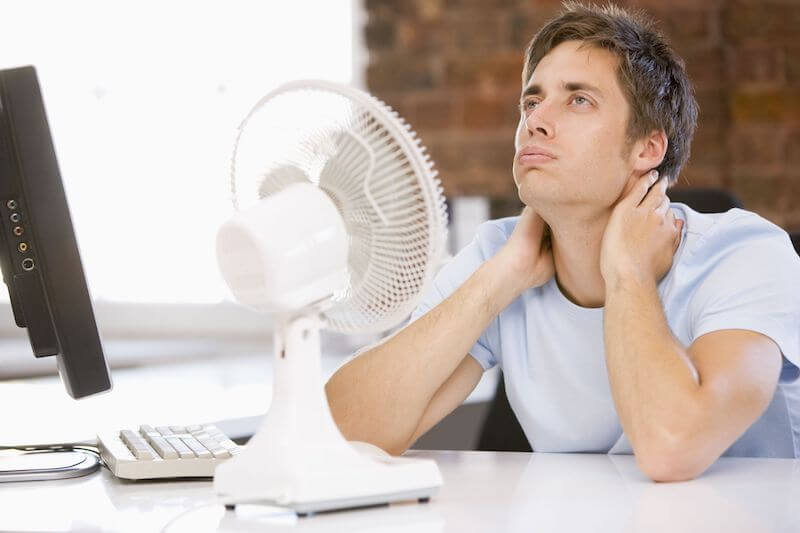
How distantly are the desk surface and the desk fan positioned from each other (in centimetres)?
3

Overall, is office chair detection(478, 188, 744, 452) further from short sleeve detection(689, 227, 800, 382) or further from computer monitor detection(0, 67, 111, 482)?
computer monitor detection(0, 67, 111, 482)

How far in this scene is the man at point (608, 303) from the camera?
57.3 inches

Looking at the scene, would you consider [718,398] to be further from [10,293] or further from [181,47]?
[181,47]

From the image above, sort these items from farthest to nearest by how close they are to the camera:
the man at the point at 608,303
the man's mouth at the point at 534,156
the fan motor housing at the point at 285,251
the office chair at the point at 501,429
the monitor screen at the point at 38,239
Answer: the office chair at the point at 501,429, the man's mouth at the point at 534,156, the man at the point at 608,303, the monitor screen at the point at 38,239, the fan motor housing at the point at 285,251

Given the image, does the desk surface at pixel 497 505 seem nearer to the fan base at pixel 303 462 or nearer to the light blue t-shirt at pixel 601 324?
the fan base at pixel 303 462

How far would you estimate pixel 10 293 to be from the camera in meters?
1.41

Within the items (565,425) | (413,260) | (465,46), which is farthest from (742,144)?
(413,260)

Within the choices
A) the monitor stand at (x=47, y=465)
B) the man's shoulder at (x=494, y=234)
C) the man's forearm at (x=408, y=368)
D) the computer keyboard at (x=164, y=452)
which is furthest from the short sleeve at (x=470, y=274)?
the monitor stand at (x=47, y=465)

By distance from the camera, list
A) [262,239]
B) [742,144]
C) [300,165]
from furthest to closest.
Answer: [742,144] < [300,165] < [262,239]

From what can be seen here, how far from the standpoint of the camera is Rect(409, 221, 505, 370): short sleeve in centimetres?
187

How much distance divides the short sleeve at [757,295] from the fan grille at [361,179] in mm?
524

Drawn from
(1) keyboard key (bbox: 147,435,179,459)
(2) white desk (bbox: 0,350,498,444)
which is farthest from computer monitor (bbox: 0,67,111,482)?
(2) white desk (bbox: 0,350,498,444)

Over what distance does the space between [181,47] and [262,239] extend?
2748 millimetres

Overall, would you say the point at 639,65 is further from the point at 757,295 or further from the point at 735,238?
the point at 757,295
